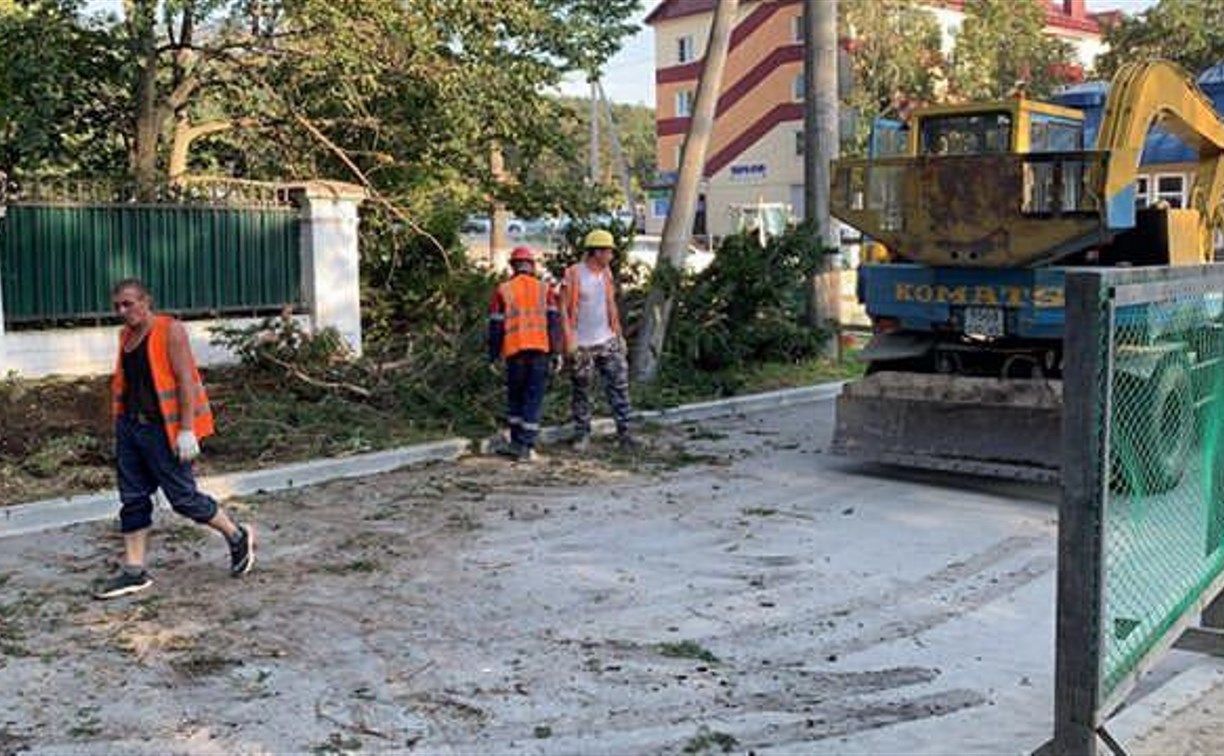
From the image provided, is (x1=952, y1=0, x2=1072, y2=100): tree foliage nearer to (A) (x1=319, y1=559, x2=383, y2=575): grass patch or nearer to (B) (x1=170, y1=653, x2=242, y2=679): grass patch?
(A) (x1=319, y1=559, x2=383, y2=575): grass patch

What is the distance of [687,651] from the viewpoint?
225 inches

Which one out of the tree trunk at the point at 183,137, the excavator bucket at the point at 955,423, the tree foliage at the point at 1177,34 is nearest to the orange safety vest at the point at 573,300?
the excavator bucket at the point at 955,423

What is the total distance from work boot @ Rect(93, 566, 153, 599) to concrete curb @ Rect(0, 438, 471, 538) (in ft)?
5.22

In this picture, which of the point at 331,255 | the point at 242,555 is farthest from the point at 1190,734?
the point at 331,255

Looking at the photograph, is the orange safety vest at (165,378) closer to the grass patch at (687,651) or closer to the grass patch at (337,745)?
the grass patch at (337,745)

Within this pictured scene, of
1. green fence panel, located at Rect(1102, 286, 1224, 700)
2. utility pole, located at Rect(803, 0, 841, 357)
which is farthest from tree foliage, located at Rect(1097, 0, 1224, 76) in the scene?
green fence panel, located at Rect(1102, 286, 1224, 700)

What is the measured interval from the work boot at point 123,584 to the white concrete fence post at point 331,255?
7879 mm

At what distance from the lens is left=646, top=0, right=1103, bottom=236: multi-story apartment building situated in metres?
53.3

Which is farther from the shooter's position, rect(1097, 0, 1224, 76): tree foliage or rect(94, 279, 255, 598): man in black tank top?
rect(1097, 0, 1224, 76): tree foliage

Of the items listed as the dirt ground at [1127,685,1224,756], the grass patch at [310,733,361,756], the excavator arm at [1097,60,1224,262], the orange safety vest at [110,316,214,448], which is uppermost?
the excavator arm at [1097,60,1224,262]

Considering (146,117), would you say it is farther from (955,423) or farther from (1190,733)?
(1190,733)

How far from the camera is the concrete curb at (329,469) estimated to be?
7.91m

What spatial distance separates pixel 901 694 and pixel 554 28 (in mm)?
12709

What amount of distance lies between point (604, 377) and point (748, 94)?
153ft
